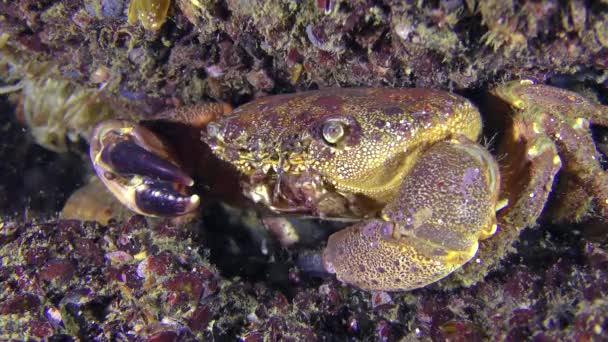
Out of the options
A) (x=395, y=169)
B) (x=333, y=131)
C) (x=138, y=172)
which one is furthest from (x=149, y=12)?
(x=395, y=169)

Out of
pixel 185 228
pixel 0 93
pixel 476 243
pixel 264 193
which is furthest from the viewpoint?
pixel 0 93

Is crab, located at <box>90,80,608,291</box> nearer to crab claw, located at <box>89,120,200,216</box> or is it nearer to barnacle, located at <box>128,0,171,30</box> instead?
crab claw, located at <box>89,120,200,216</box>

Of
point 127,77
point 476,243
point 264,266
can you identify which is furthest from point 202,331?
point 127,77

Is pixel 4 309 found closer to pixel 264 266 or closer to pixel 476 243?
pixel 264 266

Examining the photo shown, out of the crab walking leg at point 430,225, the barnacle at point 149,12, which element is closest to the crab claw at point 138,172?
the barnacle at point 149,12

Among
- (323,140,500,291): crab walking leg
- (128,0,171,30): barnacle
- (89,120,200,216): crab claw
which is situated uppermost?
(128,0,171,30): barnacle

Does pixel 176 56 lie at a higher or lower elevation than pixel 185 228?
higher

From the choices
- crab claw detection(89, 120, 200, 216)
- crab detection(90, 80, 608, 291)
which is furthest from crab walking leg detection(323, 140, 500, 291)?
crab claw detection(89, 120, 200, 216)
